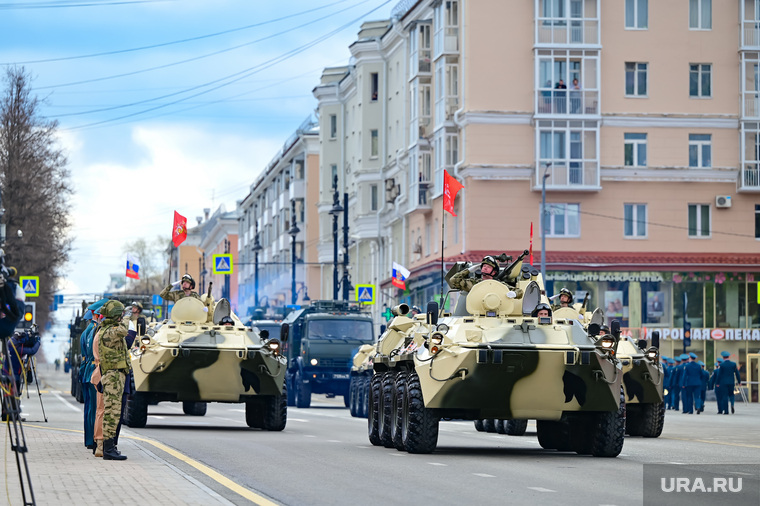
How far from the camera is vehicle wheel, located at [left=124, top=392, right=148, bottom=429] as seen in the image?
2541cm

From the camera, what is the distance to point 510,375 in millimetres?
18125

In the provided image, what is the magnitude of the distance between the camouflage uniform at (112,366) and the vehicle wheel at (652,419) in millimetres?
10517

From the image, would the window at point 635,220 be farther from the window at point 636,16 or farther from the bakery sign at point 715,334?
the window at point 636,16

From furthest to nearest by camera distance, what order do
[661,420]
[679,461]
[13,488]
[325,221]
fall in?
[325,221], [661,420], [679,461], [13,488]

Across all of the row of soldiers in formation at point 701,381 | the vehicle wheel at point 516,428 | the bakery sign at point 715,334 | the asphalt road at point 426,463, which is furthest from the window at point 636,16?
the vehicle wheel at point 516,428

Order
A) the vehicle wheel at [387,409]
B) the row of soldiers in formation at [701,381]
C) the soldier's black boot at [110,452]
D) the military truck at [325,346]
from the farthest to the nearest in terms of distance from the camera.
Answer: the military truck at [325,346] → the row of soldiers in formation at [701,381] → the vehicle wheel at [387,409] → the soldier's black boot at [110,452]

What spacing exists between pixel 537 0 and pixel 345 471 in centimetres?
4344

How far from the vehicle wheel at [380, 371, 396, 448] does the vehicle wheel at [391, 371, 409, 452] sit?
29 cm

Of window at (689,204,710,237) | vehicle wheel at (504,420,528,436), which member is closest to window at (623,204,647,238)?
window at (689,204,710,237)

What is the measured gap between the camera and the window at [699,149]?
58.8 metres

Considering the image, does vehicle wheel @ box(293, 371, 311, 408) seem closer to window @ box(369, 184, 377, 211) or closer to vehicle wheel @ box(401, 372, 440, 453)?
vehicle wheel @ box(401, 372, 440, 453)

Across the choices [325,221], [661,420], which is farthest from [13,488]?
[325,221]

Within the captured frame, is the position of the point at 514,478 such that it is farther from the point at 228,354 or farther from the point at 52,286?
the point at 52,286

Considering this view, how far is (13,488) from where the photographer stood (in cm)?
1320
